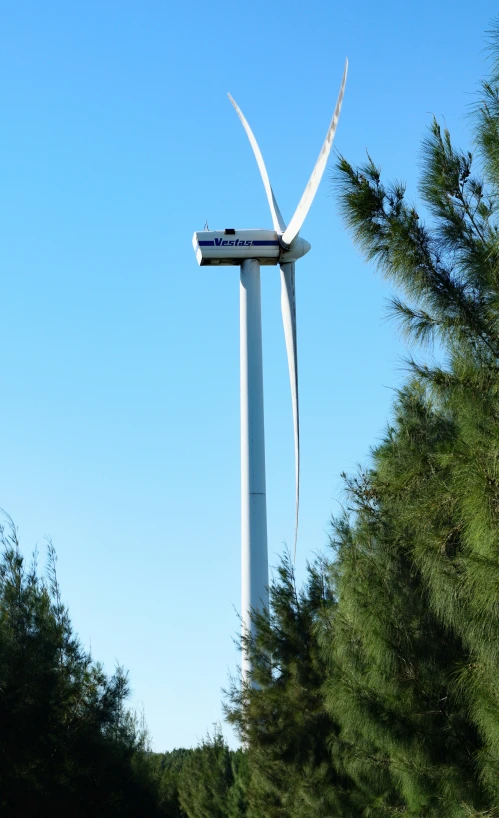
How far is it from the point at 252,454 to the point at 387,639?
37.2 ft

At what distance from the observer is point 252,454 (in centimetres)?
2308

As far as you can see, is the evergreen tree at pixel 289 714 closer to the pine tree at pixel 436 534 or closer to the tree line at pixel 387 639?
the tree line at pixel 387 639

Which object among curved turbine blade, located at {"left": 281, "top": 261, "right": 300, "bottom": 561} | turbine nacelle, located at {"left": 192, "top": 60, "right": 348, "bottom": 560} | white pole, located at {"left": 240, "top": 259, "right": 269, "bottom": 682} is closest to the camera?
white pole, located at {"left": 240, "top": 259, "right": 269, "bottom": 682}

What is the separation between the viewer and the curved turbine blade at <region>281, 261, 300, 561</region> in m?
22.5

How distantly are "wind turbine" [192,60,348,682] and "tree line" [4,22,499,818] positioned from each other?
2224mm

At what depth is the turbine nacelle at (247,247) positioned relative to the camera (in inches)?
Answer: 965

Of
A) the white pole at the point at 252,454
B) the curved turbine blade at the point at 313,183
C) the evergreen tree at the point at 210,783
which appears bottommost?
the evergreen tree at the point at 210,783

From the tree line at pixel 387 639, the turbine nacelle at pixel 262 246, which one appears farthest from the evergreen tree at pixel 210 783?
the turbine nacelle at pixel 262 246

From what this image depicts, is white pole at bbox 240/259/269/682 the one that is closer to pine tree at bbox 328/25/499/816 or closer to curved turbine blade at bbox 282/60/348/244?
curved turbine blade at bbox 282/60/348/244

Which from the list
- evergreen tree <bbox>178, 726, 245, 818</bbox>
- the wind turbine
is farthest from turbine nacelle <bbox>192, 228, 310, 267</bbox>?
evergreen tree <bbox>178, 726, 245, 818</bbox>

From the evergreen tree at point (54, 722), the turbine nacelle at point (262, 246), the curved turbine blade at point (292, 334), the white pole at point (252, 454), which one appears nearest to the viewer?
the evergreen tree at point (54, 722)

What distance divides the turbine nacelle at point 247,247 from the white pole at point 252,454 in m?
0.27

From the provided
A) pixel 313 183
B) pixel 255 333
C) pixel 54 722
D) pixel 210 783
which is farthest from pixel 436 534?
pixel 210 783

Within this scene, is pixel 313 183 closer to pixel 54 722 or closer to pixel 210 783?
pixel 54 722
